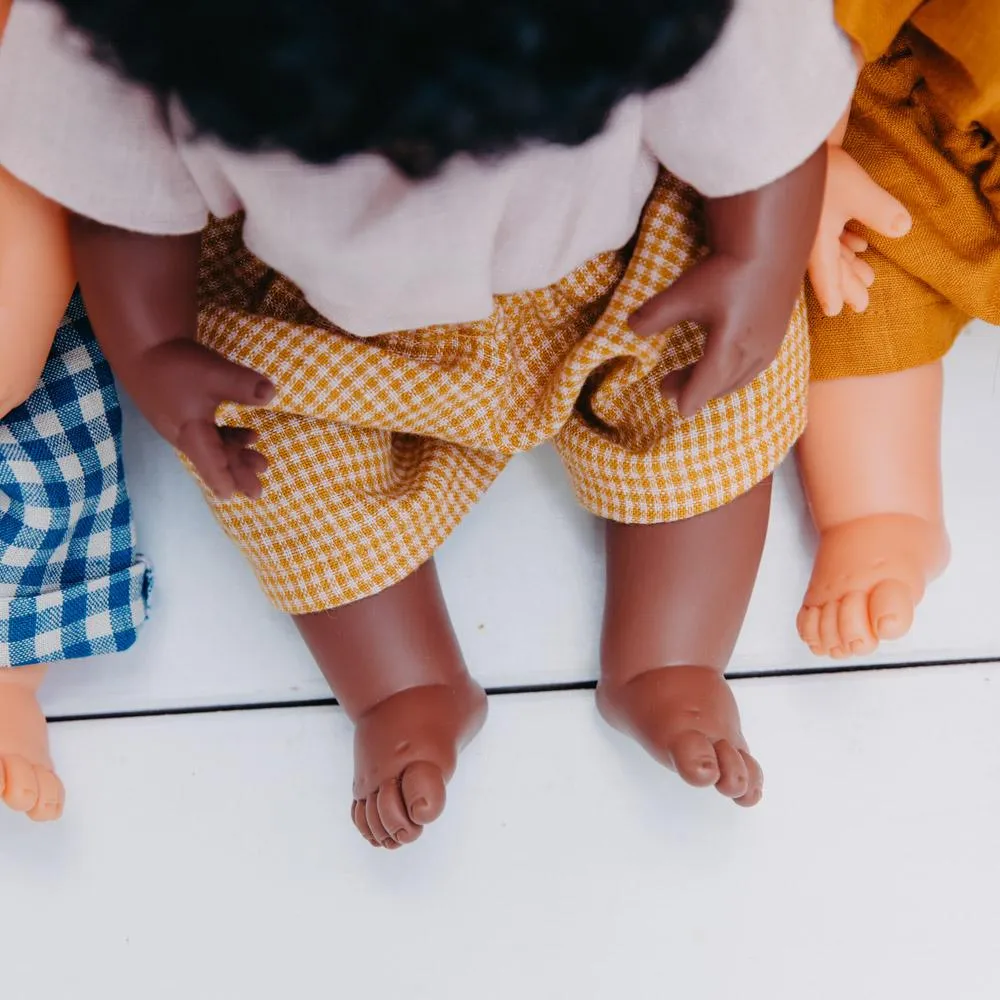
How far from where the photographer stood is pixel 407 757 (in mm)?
575

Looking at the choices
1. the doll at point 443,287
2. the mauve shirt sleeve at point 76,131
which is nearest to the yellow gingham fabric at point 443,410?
the doll at point 443,287

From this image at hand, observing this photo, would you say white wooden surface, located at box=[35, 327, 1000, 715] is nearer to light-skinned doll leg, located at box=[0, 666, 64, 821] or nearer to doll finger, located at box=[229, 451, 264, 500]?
light-skinned doll leg, located at box=[0, 666, 64, 821]

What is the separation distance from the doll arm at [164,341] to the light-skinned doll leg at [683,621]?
8.8 inches

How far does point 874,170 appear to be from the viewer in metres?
0.60

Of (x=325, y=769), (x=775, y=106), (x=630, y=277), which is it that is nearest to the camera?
(x=775, y=106)

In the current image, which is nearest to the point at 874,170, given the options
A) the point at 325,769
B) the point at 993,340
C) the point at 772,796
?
the point at 993,340

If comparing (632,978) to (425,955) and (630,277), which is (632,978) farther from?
(630,277)

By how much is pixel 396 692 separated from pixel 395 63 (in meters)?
0.37

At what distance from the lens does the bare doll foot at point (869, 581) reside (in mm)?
602

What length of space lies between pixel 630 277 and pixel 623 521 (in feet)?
0.44

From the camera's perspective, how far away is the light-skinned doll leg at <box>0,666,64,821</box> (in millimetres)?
598

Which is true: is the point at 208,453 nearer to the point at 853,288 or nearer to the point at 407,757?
the point at 407,757

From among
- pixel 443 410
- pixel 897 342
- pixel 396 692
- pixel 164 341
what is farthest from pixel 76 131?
pixel 897 342

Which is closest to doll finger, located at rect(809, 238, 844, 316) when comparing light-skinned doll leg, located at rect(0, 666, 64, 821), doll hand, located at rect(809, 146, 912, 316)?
doll hand, located at rect(809, 146, 912, 316)
